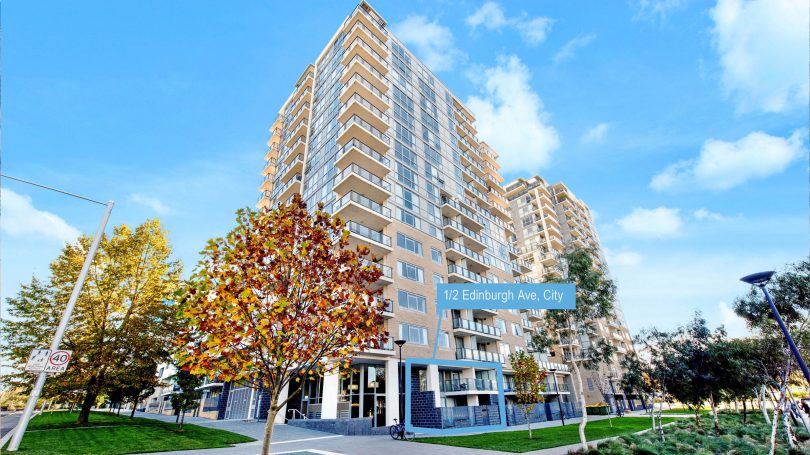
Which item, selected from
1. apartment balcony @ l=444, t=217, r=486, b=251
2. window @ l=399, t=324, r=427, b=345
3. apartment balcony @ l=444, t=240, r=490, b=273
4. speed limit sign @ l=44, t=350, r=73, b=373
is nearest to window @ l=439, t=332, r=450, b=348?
window @ l=399, t=324, r=427, b=345

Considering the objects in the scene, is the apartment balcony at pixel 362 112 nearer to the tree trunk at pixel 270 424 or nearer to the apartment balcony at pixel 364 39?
the apartment balcony at pixel 364 39

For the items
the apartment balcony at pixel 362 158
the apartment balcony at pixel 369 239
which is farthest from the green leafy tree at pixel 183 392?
the apartment balcony at pixel 362 158

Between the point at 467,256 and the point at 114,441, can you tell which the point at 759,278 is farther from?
the point at 467,256

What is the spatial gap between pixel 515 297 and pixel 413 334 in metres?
15.8

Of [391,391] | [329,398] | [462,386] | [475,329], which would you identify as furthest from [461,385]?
[329,398]

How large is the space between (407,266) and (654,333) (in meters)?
18.4

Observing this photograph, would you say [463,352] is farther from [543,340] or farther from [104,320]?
[104,320]

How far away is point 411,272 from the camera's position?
3247 cm

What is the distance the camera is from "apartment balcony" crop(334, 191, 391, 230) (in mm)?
30258

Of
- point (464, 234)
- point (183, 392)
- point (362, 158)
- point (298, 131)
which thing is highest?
point (298, 131)

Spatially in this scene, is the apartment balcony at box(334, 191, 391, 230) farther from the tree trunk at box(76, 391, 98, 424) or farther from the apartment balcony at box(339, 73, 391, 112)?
the tree trunk at box(76, 391, 98, 424)

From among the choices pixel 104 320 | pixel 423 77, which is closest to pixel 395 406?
pixel 104 320

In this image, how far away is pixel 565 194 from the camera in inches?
3253

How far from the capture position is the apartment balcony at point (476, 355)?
33519mm
